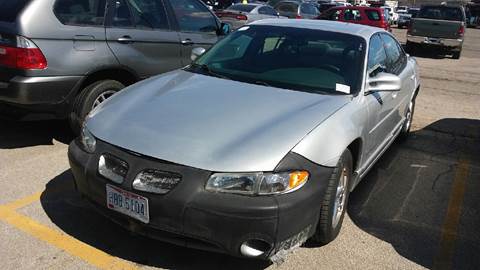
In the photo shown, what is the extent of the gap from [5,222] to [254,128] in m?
1.96

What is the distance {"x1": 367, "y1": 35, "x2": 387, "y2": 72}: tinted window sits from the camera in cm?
426

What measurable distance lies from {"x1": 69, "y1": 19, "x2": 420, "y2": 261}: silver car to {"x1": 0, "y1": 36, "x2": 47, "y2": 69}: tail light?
4.02 ft

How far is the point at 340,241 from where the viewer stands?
11.9ft

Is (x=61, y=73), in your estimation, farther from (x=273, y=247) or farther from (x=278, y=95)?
(x=273, y=247)

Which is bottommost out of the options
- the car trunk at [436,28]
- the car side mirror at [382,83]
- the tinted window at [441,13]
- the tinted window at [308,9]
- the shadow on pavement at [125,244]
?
the tinted window at [308,9]

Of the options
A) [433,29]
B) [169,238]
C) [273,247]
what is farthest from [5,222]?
[433,29]

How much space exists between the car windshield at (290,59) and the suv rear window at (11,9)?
1727 millimetres

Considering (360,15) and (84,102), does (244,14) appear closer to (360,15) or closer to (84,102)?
(360,15)

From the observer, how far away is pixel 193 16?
256 inches

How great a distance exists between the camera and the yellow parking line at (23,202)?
3.88 metres

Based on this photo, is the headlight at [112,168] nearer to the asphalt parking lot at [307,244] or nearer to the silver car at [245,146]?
the silver car at [245,146]

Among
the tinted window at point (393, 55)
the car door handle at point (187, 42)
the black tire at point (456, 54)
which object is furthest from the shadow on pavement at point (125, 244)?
the black tire at point (456, 54)

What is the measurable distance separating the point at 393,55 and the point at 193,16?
262 cm

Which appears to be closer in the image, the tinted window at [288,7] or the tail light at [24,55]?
the tail light at [24,55]
